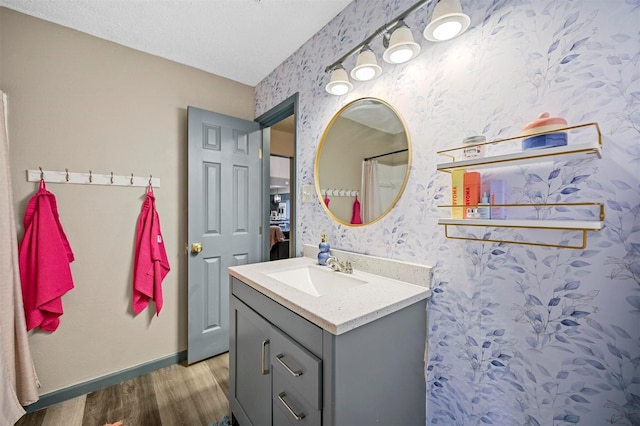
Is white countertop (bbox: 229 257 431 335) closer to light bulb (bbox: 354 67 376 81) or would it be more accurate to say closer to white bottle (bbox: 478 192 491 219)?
white bottle (bbox: 478 192 491 219)

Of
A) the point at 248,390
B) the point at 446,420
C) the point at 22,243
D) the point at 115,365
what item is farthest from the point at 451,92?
the point at 115,365

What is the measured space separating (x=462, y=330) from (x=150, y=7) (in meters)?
2.43

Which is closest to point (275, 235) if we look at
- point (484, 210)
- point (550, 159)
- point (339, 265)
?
point (339, 265)

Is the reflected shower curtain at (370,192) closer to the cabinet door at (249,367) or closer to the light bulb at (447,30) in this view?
the light bulb at (447,30)

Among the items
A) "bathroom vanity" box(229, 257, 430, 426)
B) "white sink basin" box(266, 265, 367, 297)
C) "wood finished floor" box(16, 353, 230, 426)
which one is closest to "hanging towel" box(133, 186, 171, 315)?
"wood finished floor" box(16, 353, 230, 426)

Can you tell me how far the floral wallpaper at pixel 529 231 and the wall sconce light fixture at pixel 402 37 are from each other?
12cm

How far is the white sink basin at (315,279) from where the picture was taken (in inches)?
53.9

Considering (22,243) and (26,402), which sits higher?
(22,243)

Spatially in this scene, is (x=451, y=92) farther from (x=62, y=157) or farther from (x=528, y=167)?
(x=62, y=157)

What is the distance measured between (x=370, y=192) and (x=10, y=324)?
6.93 ft

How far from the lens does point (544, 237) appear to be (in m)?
0.86

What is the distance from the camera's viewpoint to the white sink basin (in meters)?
1.37

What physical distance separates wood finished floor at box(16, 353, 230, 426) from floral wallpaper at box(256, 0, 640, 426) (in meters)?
1.40

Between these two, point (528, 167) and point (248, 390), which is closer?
point (528, 167)
